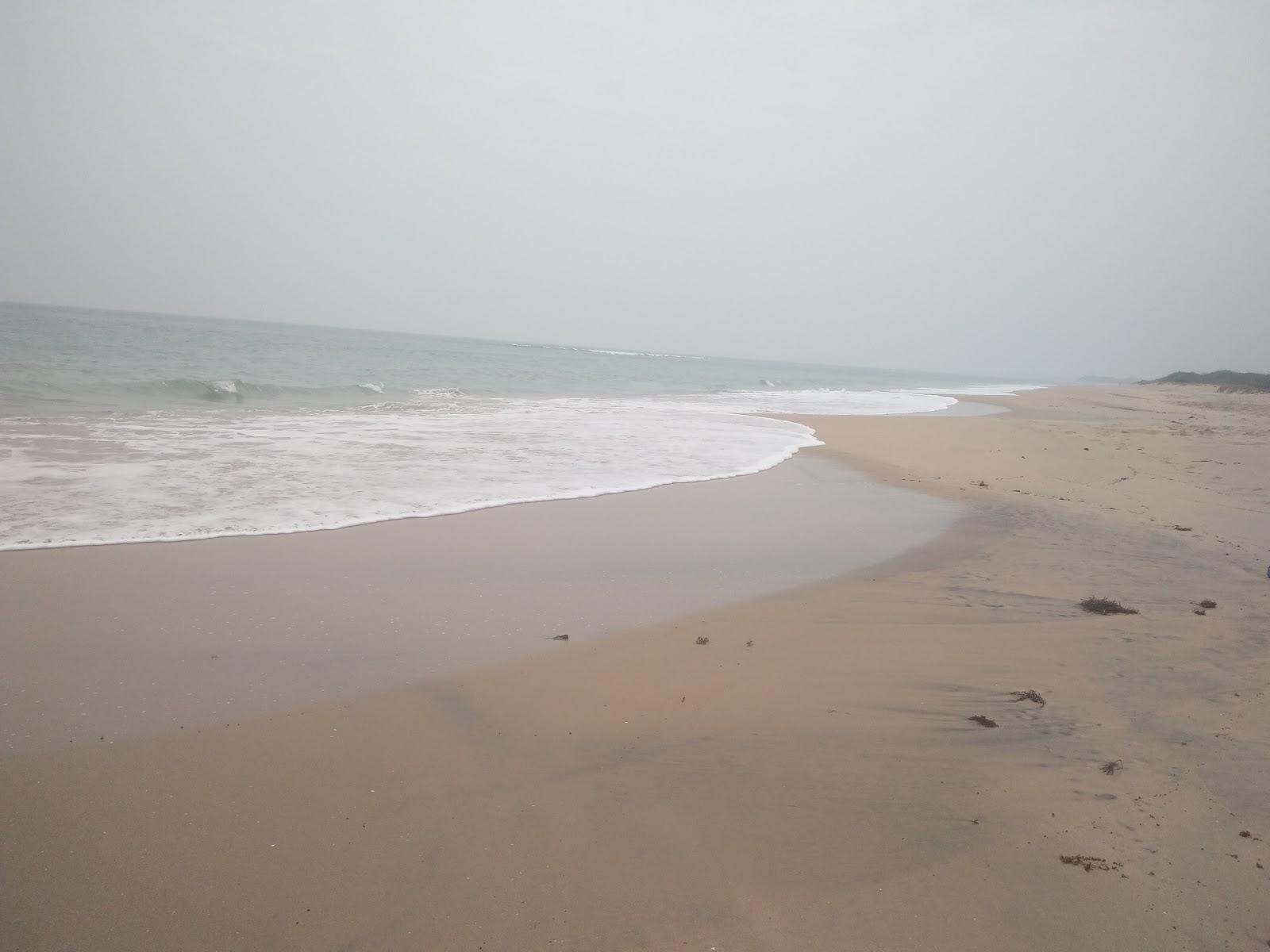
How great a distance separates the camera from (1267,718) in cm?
332

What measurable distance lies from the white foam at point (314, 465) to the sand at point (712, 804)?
9.42 ft

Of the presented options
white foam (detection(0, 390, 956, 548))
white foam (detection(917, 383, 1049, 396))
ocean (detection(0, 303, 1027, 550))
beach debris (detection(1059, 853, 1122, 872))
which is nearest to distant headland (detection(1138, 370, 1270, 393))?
white foam (detection(917, 383, 1049, 396))

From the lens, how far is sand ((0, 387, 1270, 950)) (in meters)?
2.08

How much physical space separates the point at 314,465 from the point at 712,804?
7307mm

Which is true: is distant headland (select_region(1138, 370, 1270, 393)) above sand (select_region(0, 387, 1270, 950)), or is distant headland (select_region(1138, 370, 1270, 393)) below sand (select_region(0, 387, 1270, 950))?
above

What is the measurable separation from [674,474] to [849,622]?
496 cm

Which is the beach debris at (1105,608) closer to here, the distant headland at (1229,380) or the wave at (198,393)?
the wave at (198,393)

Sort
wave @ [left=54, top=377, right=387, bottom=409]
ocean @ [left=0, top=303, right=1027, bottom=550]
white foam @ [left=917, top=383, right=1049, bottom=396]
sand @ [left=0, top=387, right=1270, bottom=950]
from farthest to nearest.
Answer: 1. white foam @ [left=917, top=383, right=1049, bottom=396]
2. wave @ [left=54, top=377, right=387, bottom=409]
3. ocean @ [left=0, top=303, right=1027, bottom=550]
4. sand @ [left=0, top=387, right=1270, bottom=950]

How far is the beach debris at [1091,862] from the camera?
2330mm

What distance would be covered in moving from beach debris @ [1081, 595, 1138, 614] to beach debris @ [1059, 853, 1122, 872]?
2893 millimetres

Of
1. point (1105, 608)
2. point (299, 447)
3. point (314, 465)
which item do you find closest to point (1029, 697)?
point (1105, 608)

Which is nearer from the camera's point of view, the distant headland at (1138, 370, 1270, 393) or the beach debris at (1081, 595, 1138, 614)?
the beach debris at (1081, 595, 1138, 614)

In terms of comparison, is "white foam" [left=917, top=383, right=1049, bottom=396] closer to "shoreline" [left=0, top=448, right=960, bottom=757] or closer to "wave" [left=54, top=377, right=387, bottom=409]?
"wave" [left=54, top=377, right=387, bottom=409]

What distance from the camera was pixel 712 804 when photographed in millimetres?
2633
